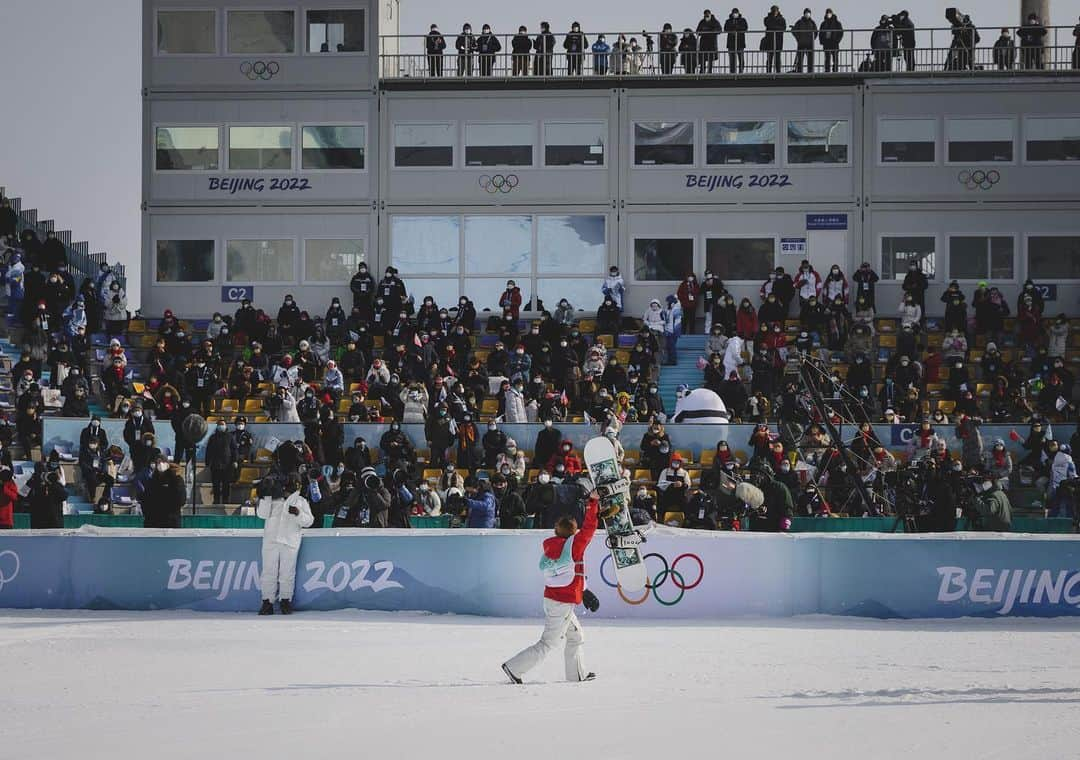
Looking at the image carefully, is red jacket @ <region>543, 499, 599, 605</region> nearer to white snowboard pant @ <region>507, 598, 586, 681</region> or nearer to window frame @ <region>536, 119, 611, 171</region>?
white snowboard pant @ <region>507, 598, 586, 681</region>

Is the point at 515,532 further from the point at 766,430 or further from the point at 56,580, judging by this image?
the point at 766,430

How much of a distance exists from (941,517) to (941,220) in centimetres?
1554

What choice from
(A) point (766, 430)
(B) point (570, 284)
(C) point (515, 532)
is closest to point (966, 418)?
(A) point (766, 430)

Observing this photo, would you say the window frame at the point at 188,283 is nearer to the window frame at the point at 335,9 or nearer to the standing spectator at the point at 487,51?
the window frame at the point at 335,9

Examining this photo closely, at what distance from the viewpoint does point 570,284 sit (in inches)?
1446

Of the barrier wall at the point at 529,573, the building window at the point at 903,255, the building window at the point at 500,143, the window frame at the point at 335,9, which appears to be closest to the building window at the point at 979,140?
the building window at the point at 903,255

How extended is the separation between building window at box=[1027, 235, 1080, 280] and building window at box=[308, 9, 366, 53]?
15841 mm

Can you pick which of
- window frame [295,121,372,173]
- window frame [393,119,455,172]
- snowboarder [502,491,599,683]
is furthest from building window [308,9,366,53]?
snowboarder [502,491,599,683]

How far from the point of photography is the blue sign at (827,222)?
119 ft

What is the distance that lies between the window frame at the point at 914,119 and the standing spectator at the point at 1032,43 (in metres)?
2.27

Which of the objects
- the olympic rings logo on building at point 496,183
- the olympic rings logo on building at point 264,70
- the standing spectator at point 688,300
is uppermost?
the olympic rings logo on building at point 264,70

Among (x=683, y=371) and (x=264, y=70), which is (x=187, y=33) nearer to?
(x=264, y=70)

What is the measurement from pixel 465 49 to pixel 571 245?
502cm

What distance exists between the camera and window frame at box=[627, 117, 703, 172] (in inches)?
1451
